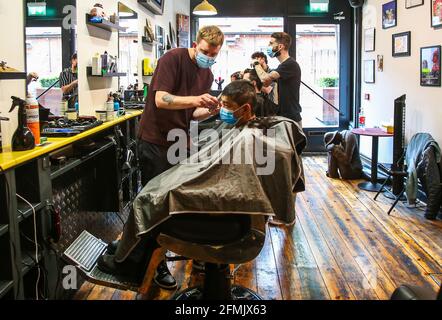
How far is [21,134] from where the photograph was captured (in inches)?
78.8

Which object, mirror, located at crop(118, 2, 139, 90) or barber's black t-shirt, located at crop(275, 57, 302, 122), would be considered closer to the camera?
barber's black t-shirt, located at crop(275, 57, 302, 122)

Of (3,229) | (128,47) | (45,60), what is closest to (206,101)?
(45,60)

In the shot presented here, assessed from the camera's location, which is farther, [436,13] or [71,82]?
[436,13]

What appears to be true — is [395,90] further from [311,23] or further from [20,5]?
[20,5]

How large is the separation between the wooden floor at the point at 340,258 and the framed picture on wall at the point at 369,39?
2.39 m

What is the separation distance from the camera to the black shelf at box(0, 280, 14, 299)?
1.80 meters

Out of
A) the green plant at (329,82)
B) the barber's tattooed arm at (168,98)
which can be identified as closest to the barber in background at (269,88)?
the barber's tattooed arm at (168,98)

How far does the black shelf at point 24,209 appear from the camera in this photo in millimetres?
1956

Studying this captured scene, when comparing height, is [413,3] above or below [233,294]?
above

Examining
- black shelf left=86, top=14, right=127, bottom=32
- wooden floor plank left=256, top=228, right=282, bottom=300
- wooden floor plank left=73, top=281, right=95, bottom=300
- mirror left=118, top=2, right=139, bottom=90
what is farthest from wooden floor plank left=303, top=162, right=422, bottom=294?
black shelf left=86, top=14, right=127, bottom=32

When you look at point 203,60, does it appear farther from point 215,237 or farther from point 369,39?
point 369,39

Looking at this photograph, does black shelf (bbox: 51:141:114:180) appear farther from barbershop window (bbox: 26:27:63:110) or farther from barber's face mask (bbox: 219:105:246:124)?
barber's face mask (bbox: 219:105:246:124)

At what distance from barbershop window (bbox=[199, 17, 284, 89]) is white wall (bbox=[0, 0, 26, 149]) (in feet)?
17.4

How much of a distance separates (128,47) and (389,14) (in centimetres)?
299
